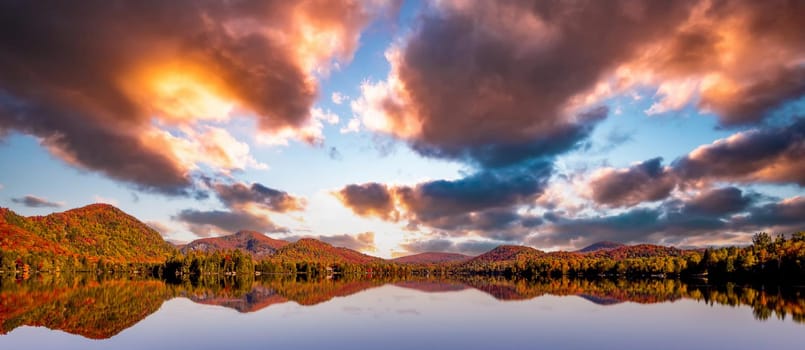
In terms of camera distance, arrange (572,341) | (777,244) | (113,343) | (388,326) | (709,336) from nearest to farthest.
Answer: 1. (113,343)
2. (572,341)
3. (709,336)
4. (388,326)
5. (777,244)

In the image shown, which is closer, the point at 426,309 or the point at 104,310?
the point at 104,310

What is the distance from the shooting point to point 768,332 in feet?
120

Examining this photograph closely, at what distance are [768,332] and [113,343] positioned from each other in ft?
161

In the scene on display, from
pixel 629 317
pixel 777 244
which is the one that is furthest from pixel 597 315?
pixel 777 244

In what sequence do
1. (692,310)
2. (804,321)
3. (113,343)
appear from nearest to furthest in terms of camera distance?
1. (113,343)
2. (804,321)
3. (692,310)

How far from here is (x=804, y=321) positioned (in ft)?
137

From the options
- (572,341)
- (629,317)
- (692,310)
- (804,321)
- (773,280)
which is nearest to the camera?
(572,341)

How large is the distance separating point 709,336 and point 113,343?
140 feet

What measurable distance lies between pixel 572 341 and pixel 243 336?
78.5 ft

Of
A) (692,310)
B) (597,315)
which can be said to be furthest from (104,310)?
(692,310)

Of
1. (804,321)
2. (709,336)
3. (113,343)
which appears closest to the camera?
(113,343)

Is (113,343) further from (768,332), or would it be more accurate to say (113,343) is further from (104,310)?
(768,332)

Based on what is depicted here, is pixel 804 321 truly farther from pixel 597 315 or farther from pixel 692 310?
pixel 597 315

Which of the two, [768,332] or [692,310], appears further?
[692,310]
